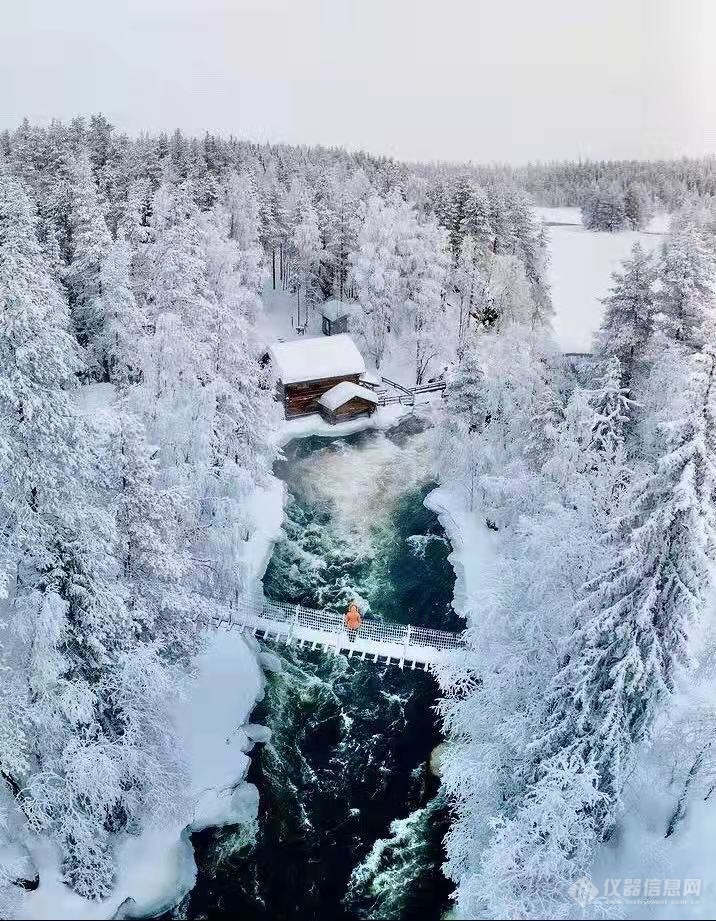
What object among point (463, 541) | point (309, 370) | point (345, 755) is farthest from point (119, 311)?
point (345, 755)

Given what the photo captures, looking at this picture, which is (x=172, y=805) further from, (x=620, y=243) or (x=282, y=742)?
(x=620, y=243)

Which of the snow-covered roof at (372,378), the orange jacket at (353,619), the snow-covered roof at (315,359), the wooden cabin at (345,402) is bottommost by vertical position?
the orange jacket at (353,619)

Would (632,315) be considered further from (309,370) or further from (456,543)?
(309,370)

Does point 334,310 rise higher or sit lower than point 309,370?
higher

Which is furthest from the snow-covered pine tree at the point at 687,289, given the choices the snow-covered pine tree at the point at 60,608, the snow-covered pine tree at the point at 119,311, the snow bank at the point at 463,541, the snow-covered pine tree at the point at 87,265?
the snow-covered pine tree at the point at 87,265

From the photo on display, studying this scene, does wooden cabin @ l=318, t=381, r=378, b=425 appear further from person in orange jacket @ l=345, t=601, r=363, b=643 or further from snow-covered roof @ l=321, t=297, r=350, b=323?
person in orange jacket @ l=345, t=601, r=363, b=643

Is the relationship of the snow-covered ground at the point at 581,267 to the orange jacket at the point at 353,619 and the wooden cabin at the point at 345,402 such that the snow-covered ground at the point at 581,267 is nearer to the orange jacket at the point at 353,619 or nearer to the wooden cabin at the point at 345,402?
the wooden cabin at the point at 345,402
